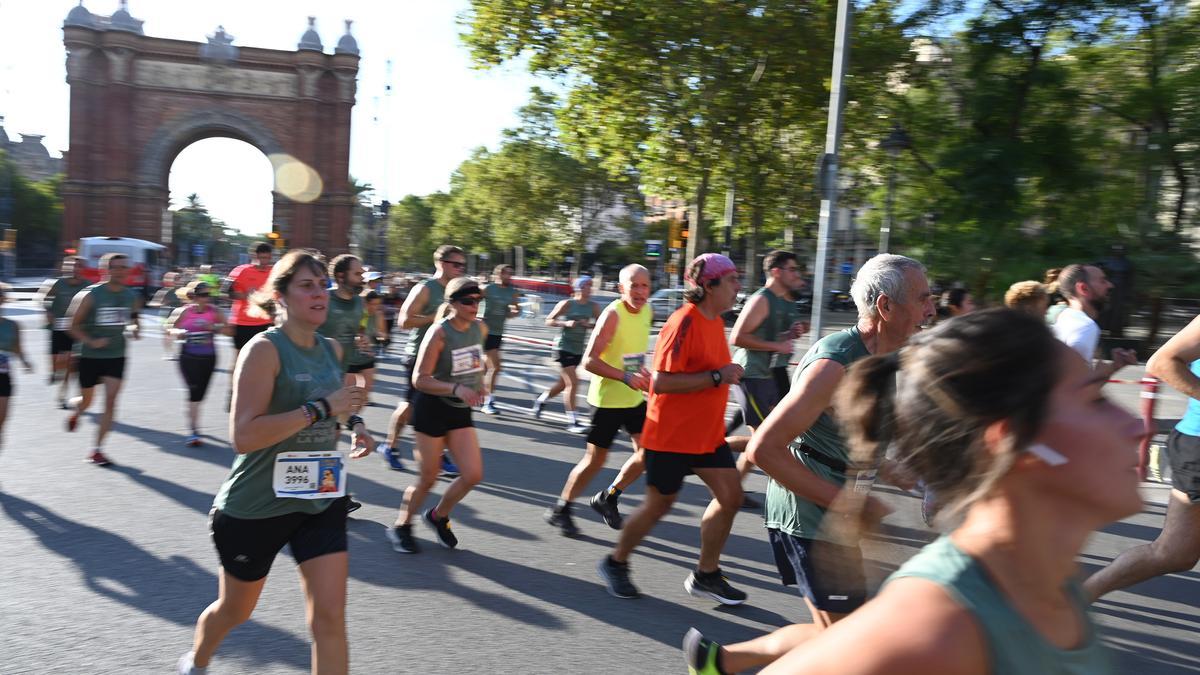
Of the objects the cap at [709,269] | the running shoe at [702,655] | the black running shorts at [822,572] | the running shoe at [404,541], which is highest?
the cap at [709,269]

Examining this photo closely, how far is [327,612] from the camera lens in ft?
10.5

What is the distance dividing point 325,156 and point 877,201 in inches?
1673

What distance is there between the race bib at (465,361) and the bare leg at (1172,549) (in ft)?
11.6

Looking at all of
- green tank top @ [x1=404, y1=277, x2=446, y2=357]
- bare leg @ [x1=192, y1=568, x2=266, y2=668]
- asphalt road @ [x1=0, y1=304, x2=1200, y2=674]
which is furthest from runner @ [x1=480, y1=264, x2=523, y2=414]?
bare leg @ [x1=192, y1=568, x2=266, y2=668]

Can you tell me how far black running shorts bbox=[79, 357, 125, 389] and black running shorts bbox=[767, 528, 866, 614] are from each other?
23.0 feet

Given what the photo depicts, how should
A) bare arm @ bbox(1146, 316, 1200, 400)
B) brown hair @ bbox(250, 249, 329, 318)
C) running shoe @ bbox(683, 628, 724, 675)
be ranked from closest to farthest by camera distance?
running shoe @ bbox(683, 628, 724, 675), brown hair @ bbox(250, 249, 329, 318), bare arm @ bbox(1146, 316, 1200, 400)

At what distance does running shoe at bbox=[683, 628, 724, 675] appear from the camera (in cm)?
279

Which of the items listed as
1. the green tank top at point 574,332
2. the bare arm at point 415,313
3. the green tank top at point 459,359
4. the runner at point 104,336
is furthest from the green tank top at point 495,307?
the green tank top at point 459,359

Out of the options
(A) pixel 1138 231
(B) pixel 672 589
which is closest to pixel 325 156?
(A) pixel 1138 231

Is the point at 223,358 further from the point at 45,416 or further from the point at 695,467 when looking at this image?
the point at 695,467

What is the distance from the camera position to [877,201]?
2023 cm

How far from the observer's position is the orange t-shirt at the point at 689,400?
15.9 ft

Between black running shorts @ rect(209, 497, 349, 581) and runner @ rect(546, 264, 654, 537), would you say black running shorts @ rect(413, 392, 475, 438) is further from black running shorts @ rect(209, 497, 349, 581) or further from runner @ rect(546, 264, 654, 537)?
black running shorts @ rect(209, 497, 349, 581)

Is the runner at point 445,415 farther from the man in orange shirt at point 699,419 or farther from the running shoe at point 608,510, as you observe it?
the man in orange shirt at point 699,419
